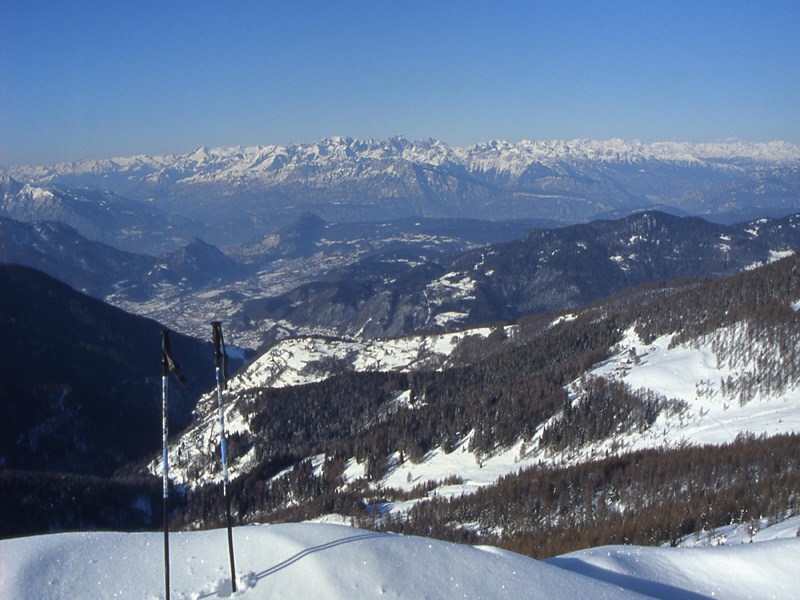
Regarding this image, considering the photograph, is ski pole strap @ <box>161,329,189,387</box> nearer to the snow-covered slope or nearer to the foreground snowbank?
the foreground snowbank

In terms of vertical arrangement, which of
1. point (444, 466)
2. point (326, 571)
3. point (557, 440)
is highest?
point (326, 571)

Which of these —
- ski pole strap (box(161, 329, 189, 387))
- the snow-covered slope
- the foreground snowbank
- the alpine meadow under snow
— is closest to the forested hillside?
the alpine meadow under snow

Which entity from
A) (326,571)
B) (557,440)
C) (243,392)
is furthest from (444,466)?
(243,392)

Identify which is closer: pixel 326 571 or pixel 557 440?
pixel 326 571

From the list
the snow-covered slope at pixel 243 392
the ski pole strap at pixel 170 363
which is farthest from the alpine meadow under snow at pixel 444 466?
the ski pole strap at pixel 170 363

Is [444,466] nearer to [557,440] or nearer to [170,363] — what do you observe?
[557,440]

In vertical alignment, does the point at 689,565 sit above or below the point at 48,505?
above

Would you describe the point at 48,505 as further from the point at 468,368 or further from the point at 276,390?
the point at 468,368

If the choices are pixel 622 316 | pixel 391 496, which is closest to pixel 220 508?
pixel 391 496

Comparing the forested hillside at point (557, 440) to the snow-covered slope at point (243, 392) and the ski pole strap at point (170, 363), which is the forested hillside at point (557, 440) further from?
the ski pole strap at point (170, 363)
